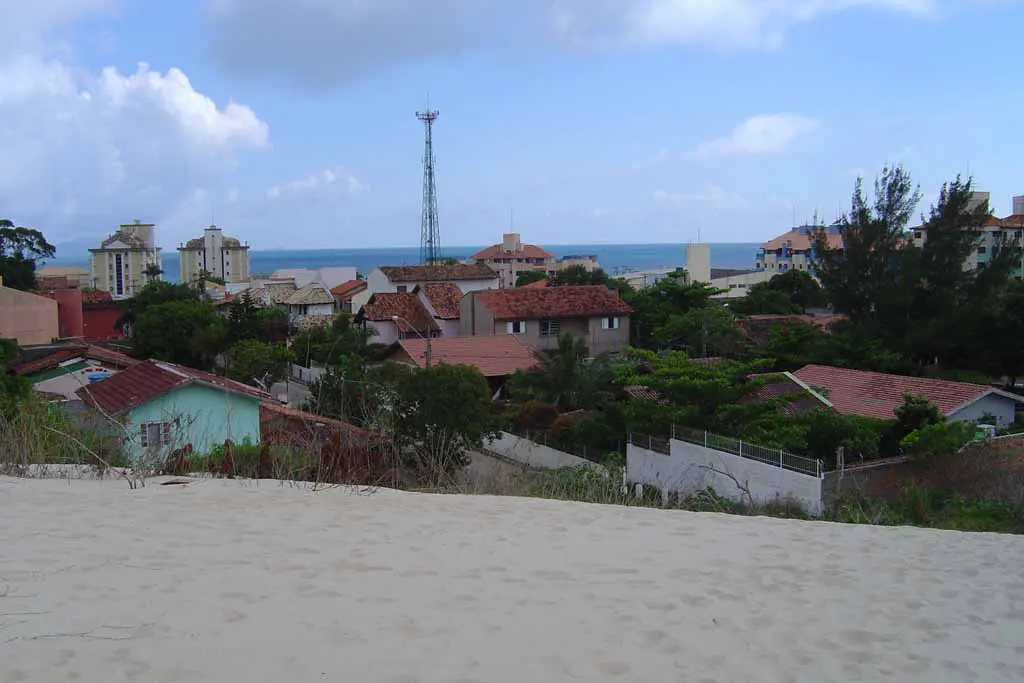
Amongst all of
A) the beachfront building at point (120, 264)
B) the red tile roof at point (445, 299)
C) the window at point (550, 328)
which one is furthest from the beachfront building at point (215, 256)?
the window at point (550, 328)

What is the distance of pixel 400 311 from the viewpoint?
42750 mm

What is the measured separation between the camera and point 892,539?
8.05 m

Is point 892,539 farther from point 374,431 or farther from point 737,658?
point 374,431

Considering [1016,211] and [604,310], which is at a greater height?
[1016,211]

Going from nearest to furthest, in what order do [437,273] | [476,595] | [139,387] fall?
[476,595] < [139,387] < [437,273]

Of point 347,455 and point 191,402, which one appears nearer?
point 347,455

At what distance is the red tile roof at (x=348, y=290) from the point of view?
58.5 m

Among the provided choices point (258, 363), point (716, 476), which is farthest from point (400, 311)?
point (716, 476)

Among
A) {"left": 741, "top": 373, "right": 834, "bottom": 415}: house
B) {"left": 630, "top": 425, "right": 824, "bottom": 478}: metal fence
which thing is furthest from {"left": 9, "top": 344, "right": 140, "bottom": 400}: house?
{"left": 741, "top": 373, "right": 834, "bottom": 415}: house

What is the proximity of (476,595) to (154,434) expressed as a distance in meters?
10.8

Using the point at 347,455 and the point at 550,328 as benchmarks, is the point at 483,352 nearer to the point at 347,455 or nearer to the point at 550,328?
the point at 550,328

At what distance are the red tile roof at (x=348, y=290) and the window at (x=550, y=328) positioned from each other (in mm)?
21165

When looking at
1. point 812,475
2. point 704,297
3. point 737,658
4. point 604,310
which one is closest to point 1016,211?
point 704,297

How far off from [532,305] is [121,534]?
33.0 m
